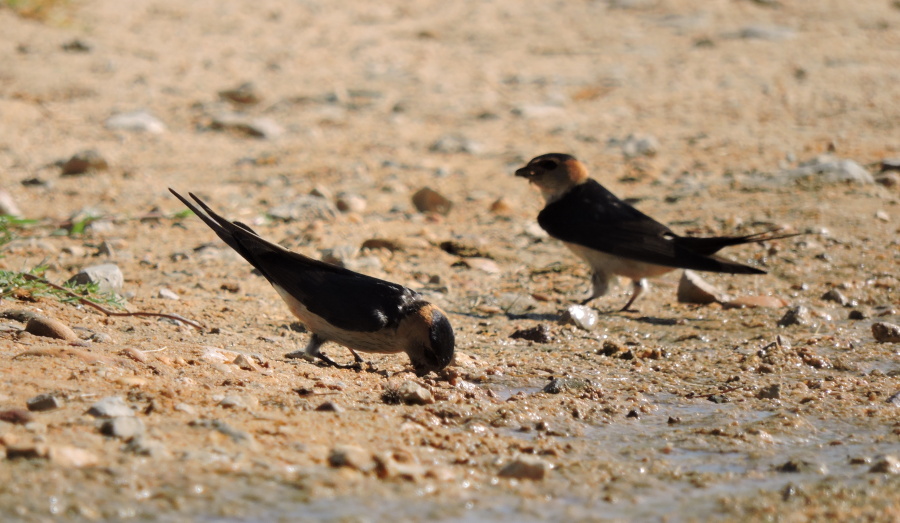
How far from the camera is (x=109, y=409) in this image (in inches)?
132

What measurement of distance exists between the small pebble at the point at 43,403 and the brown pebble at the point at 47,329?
92cm

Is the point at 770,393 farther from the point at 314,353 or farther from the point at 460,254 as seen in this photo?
the point at 460,254

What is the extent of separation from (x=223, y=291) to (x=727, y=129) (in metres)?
5.88

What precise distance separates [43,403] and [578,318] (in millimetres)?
2999

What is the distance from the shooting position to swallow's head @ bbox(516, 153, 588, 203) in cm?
698

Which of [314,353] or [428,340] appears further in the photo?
[314,353]

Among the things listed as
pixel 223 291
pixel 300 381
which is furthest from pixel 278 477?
pixel 223 291

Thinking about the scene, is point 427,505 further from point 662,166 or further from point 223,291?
point 662,166

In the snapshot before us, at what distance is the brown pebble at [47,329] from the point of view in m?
Answer: 4.29

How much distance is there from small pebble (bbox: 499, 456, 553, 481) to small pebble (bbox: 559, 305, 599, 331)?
2364 mm

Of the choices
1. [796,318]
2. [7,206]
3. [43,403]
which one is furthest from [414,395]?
[7,206]

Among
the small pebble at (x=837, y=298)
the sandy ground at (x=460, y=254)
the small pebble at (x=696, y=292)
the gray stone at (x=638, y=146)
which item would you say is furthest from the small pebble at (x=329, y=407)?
the gray stone at (x=638, y=146)

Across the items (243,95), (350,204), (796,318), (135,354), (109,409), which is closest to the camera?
(109,409)

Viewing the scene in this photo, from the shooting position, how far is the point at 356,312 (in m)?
4.64
